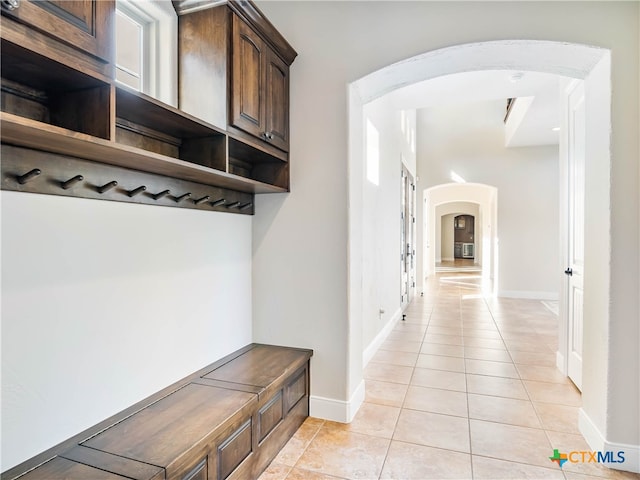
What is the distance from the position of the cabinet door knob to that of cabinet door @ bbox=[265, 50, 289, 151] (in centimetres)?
135

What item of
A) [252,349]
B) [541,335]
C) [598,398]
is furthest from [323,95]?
[541,335]

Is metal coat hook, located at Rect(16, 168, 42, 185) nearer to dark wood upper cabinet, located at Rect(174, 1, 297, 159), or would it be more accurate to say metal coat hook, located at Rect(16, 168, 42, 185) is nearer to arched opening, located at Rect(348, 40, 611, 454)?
dark wood upper cabinet, located at Rect(174, 1, 297, 159)

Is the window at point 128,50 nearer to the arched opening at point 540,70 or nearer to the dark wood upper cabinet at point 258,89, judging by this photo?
the dark wood upper cabinet at point 258,89

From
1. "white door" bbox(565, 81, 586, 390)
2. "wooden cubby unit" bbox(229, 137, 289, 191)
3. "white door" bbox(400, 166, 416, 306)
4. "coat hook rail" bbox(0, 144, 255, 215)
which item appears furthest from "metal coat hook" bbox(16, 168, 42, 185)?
"white door" bbox(400, 166, 416, 306)

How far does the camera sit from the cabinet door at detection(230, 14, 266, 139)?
1.94 meters

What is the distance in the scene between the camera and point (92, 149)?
132cm

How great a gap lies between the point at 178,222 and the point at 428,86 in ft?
12.6

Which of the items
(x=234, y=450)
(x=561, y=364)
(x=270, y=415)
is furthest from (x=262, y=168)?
(x=561, y=364)

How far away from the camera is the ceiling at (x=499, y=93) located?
4156 mm

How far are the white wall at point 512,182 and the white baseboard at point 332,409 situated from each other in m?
6.20

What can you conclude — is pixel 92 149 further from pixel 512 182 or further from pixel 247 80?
pixel 512 182

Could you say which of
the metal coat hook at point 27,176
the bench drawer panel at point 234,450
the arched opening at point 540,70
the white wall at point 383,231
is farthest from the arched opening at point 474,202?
the metal coat hook at point 27,176

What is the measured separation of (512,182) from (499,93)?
11.2ft

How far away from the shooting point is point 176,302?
1.99m
